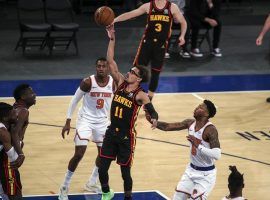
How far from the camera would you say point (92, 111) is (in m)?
10.0

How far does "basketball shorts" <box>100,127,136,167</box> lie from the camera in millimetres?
9219

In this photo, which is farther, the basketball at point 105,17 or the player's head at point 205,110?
the basketball at point 105,17

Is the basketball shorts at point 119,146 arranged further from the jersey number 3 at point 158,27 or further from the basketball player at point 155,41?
the jersey number 3 at point 158,27

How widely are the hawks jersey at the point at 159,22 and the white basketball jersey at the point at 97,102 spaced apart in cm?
390

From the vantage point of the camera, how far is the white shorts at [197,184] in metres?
8.55

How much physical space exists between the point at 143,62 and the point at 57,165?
3.33 metres

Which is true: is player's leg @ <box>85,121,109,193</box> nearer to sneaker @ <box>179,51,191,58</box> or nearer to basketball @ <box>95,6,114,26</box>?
basketball @ <box>95,6,114,26</box>

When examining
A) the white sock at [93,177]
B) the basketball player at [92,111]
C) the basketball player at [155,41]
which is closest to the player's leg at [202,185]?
the basketball player at [92,111]

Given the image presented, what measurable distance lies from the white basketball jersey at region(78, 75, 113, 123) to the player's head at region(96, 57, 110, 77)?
6.3 inches

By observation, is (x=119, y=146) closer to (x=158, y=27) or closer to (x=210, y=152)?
(x=210, y=152)

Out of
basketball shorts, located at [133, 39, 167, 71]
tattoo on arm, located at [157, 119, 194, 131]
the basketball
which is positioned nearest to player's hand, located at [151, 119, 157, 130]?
tattoo on arm, located at [157, 119, 194, 131]

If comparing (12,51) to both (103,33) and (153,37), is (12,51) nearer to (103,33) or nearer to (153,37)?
(103,33)

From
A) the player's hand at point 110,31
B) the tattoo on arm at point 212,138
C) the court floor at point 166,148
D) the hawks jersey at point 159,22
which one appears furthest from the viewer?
the hawks jersey at point 159,22

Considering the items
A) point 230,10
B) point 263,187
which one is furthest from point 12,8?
point 263,187
